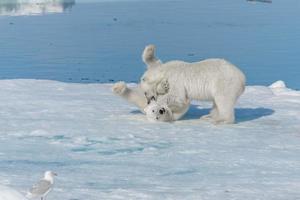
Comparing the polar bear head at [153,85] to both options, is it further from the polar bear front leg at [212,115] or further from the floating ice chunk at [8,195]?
the floating ice chunk at [8,195]

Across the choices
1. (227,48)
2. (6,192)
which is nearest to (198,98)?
(6,192)

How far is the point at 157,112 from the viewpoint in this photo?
19.4ft

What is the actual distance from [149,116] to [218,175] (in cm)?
174

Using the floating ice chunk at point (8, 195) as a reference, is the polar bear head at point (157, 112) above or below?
below

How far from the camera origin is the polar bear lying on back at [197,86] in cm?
588

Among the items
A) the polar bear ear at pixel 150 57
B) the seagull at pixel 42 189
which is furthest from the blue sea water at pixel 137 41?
the seagull at pixel 42 189

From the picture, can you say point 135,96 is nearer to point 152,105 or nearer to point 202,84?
point 152,105

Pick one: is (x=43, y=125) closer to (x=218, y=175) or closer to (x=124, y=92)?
(x=124, y=92)

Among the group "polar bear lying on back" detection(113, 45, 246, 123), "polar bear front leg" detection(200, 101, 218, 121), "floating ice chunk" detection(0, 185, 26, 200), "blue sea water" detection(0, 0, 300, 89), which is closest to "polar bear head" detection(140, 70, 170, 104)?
"polar bear lying on back" detection(113, 45, 246, 123)

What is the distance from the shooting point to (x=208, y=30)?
67.5 feet

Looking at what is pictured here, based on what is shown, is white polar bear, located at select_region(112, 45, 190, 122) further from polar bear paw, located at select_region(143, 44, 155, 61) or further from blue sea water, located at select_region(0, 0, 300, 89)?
blue sea water, located at select_region(0, 0, 300, 89)

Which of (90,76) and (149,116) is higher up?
(149,116)

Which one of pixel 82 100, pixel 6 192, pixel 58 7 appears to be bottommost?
pixel 58 7

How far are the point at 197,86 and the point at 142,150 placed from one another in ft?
3.83
